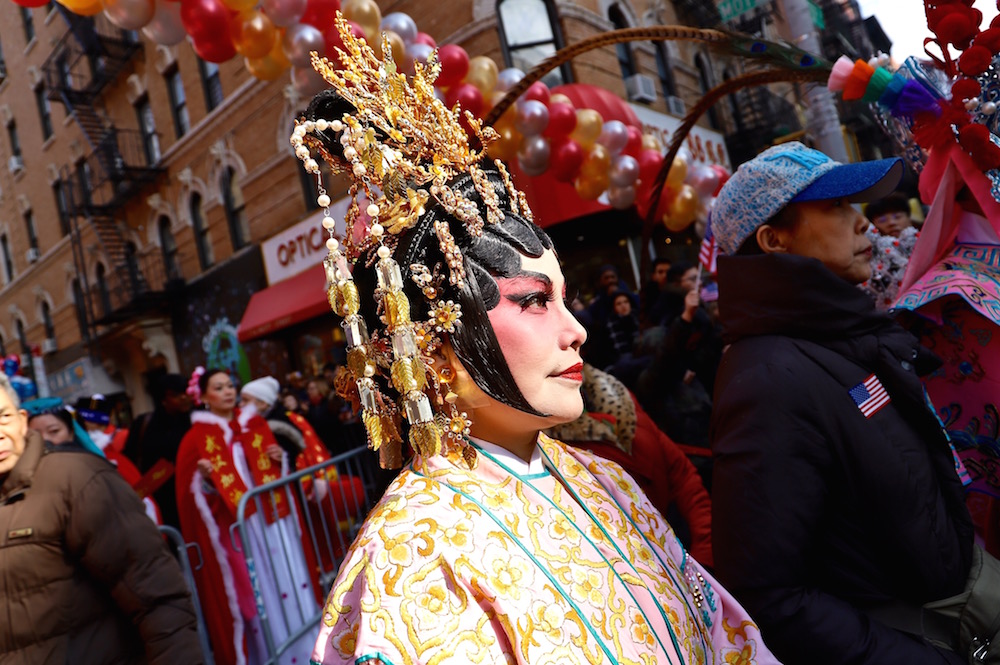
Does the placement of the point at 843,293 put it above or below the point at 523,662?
above

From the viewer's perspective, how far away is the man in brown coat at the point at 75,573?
2363 millimetres

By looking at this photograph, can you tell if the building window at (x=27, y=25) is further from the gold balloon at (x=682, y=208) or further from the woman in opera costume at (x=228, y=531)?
the gold balloon at (x=682, y=208)

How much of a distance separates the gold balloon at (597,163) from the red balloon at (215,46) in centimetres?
279

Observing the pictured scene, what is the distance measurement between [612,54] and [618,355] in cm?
719

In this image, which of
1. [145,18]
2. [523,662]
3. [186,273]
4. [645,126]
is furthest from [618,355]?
[186,273]

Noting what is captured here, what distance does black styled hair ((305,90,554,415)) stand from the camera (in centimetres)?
126

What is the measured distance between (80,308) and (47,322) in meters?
3.64

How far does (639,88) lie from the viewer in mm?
11016

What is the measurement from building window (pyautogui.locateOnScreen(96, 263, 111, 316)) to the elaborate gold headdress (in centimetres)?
1811

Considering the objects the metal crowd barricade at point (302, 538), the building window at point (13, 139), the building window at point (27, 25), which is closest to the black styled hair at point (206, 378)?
the metal crowd barricade at point (302, 538)

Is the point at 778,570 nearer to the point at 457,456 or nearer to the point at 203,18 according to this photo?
the point at 457,456

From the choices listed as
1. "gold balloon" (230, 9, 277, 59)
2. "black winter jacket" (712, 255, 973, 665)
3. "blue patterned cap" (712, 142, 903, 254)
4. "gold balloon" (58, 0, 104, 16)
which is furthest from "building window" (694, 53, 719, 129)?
"black winter jacket" (712, 255, 973, 665)

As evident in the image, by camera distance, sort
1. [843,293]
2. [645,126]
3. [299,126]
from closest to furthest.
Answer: [299,126], [843,293], [645,126]

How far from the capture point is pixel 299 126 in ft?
4.11
